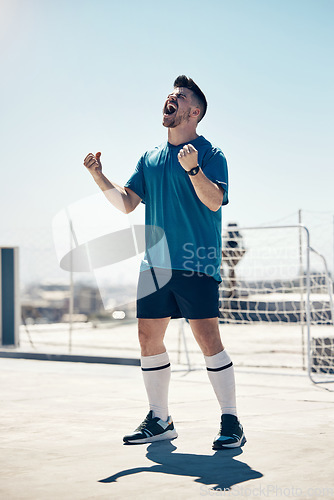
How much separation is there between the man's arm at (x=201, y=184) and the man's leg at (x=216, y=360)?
23.4 inches

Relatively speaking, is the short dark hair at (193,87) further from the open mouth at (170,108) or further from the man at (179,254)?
the open mouth at (170,108)

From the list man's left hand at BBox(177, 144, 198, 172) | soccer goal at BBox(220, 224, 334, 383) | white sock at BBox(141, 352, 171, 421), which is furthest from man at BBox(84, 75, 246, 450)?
soccer goal at BBox(220, 224, 334, 383)

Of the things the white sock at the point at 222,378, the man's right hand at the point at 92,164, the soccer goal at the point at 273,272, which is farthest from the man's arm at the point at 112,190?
the soccer goal at the point at 273,272

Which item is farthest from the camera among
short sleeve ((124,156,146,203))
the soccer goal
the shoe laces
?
the soccer goal

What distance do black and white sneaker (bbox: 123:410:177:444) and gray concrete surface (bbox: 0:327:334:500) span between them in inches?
2.3

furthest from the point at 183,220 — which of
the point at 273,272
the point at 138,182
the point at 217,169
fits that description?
the point at 273,272

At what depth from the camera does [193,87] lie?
4105mm

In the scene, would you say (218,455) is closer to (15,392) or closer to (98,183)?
(98,183)

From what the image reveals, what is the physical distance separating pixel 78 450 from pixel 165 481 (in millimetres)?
805

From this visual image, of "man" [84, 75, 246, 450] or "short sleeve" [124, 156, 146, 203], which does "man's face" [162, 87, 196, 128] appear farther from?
"short sleeve" [124, 156, 146, 203]

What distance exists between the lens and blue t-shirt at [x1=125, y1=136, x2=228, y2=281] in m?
3.87

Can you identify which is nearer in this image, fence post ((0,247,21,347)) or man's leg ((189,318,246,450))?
man's leg ((189,318,246,450))

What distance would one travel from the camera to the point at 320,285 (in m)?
8.77

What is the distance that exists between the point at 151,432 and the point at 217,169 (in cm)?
138
